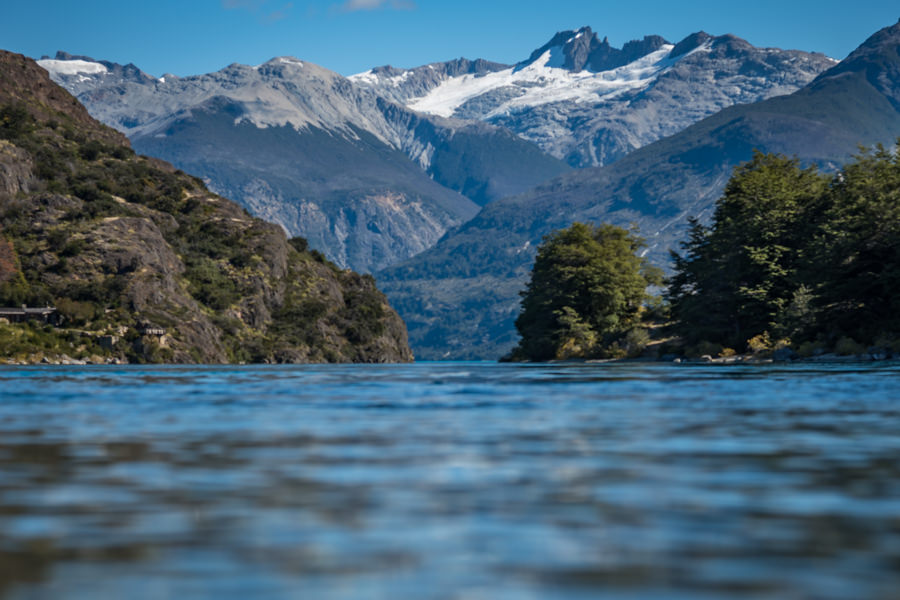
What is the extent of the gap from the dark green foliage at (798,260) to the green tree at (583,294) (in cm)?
938

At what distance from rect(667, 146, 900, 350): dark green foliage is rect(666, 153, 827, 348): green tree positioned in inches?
5.4

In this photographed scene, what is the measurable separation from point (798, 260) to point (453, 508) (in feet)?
337

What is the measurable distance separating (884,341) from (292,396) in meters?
64.9

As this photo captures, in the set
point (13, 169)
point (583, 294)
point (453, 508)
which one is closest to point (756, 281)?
point (583, 294)

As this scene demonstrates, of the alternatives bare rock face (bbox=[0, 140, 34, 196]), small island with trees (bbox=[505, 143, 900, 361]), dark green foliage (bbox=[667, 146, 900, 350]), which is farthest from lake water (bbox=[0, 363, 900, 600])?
bare rock face (bbox=[0, 140, 34, 196])

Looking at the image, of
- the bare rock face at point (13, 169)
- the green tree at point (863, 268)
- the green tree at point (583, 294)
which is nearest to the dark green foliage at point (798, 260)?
the green tree at point (863, 268)

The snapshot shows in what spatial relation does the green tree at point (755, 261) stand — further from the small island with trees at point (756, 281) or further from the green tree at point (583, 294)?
the green tree at point (583, 294)

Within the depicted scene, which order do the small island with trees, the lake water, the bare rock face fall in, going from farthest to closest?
the bare rock face, the small island with trees, the lake water

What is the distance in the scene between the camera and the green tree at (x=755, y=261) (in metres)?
117

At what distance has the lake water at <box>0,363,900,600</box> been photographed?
9.56m

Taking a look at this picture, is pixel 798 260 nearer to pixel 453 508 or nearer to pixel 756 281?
pixel 756 281

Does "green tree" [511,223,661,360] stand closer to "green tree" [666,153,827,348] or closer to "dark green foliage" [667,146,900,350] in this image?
"dark green foliage" [667,146,900,350]

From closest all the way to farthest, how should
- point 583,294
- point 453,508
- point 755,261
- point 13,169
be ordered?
point 453,508, point 755,261, point 583,294, point 13,169

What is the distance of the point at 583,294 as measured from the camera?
16150cm
